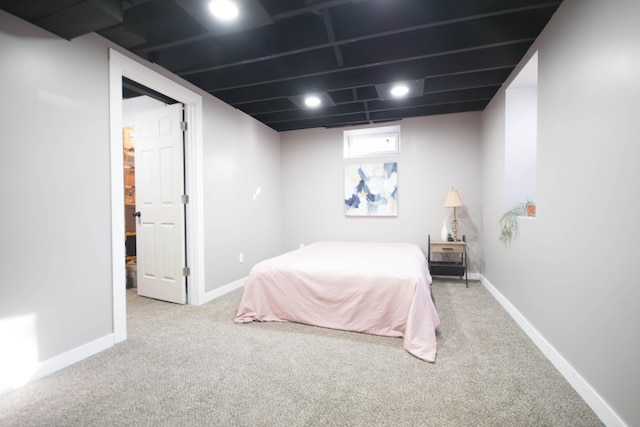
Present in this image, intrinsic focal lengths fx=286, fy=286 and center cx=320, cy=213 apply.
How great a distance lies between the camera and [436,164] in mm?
4125

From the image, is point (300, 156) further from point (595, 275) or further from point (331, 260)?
point (595, 275)

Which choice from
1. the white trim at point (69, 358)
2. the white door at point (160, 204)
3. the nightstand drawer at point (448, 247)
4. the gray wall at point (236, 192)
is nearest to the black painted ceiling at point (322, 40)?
the gray wall at point (236, 192)

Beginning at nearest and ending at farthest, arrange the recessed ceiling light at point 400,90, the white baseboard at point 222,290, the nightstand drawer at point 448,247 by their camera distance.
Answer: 1. the recessed ceiling light at point 400,90
2. the white baseboard at point 222,290
3. the nightstand drawer at point 448,247

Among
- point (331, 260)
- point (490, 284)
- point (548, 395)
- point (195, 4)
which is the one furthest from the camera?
point (490, 284)

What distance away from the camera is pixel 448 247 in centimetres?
369

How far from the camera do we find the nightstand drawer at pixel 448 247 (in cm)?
363

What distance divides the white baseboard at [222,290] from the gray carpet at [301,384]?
74 cm

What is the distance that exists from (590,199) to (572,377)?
100 cm

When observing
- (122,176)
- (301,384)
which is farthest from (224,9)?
(301,384)

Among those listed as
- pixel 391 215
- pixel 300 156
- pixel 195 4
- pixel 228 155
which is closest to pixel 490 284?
pixel 391 215

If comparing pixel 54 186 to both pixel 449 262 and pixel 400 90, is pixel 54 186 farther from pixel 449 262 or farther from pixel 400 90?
pixel 449 262

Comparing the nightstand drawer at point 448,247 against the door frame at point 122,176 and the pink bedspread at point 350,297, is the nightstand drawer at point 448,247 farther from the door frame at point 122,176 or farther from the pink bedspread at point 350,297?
the door frame at point 122,176

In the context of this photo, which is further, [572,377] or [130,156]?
[130,156]

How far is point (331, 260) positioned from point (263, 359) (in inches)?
45.0
